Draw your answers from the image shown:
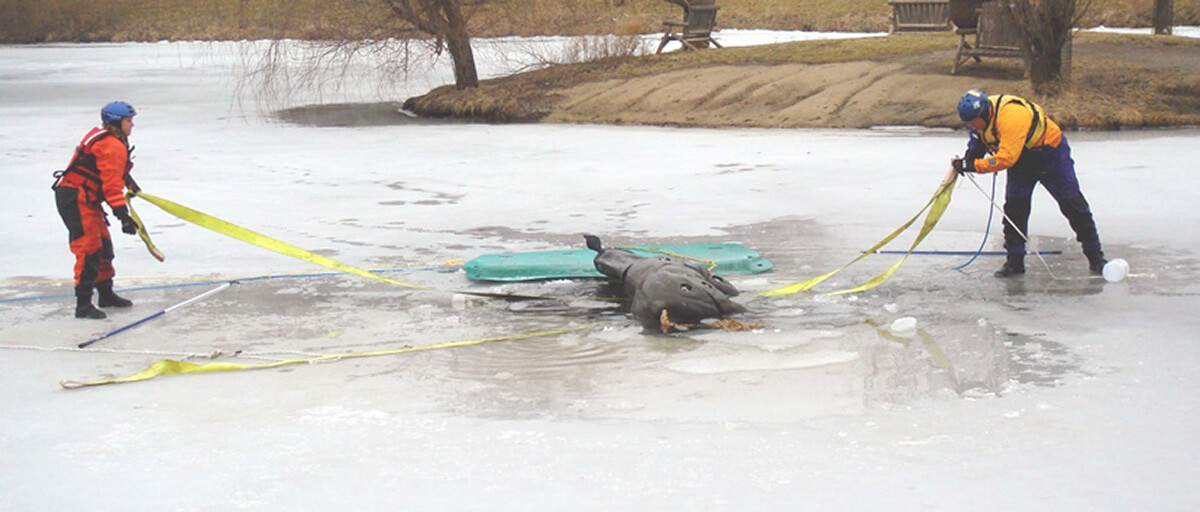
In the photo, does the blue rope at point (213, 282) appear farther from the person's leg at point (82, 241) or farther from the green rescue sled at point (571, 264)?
the person's leg at point (82, 241)

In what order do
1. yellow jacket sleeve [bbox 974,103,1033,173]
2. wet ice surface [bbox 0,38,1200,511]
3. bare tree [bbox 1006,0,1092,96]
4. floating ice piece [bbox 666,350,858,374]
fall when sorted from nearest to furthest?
wet ice surface [bbox 0,38,1200,511]
floating ice piece [bbox 666,350,858,374]
yellow jacket sleeve [bbox 974,103,1033,173]
bare tree [bbox 1006,0,1092,96]

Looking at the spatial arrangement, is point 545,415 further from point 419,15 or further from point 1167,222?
point 419,15

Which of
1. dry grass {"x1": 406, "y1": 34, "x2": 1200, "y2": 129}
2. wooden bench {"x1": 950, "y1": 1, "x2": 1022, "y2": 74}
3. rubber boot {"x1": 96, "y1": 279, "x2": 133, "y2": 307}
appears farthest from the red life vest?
wooden bench {"x1": 950, "y1": 1, "x2": 1022, "y2": 74}

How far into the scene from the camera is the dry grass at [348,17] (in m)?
21.8

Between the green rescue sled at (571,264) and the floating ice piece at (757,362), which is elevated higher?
the green rescue sled at (571,264)

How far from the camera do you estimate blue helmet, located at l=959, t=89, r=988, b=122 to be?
290 inches

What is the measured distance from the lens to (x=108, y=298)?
7.54 m

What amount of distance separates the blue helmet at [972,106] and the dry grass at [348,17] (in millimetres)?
15521

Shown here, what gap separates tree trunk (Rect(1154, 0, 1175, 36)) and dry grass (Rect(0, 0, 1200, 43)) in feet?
3.67

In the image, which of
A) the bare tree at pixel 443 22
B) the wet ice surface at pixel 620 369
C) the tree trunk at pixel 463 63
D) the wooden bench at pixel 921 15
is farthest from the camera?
the wooden bench at pixel 921 15

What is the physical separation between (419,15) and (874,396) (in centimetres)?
1857

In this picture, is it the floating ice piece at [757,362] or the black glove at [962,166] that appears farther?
the black glove at [962,166]

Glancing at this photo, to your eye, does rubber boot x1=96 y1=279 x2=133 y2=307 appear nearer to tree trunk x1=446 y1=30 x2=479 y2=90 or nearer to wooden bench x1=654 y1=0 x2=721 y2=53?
tree trunk x1=446 y1=30 x2=479 y2=90

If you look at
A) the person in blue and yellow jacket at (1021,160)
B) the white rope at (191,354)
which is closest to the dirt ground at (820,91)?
the person in blue and yellow jacket at (1021,160)
